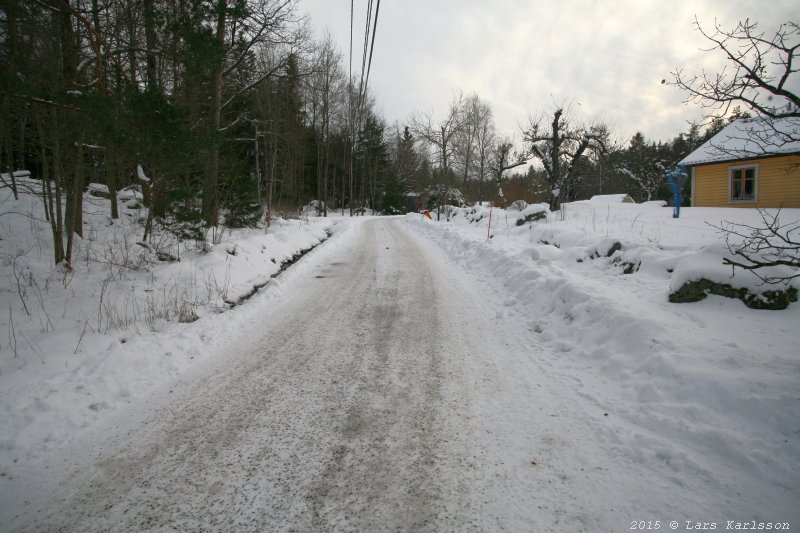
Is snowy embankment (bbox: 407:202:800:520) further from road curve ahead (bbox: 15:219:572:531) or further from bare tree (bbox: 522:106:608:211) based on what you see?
bare tree (bbox: 522:106:608:211)

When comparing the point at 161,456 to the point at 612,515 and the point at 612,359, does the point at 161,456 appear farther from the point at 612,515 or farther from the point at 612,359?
the point at 612,359

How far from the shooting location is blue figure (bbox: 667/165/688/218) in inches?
573

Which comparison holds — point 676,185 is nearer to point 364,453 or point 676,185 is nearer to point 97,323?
point 364,453

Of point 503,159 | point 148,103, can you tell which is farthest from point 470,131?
point 148,103

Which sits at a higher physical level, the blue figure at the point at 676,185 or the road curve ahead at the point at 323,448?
the blue figure at the point at 676,185

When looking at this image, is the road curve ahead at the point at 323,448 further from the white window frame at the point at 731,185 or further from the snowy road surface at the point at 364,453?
the white window frame at the point at 731,185

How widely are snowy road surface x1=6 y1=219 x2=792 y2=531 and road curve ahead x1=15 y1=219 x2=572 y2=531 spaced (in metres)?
0.01

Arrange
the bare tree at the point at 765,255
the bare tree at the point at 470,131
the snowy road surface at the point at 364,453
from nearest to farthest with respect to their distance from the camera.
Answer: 1. the snowy road surface at the point at 364,453
2. the bare tree at the point at 765,255
3. the bare tree at the point at 470,131

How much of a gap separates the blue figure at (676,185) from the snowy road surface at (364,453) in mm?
14374

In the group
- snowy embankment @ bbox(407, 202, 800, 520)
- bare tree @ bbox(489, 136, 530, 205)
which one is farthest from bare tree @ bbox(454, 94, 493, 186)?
snowy embankment @ bbox(407, 202, 800, 520)

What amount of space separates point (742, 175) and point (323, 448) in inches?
929

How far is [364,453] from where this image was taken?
254 centimetres

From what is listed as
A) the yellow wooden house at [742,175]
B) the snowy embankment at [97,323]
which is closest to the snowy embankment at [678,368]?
the snowy embankment at [97,323]

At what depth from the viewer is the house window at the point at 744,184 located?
17.0m
